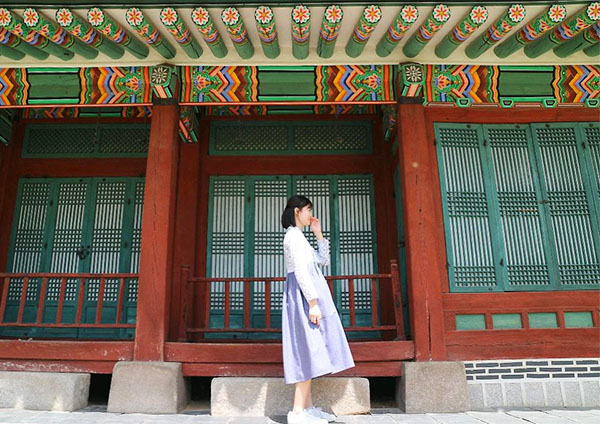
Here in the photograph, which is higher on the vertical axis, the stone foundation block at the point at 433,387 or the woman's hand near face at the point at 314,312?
the woman's hand near face at the point at 314,312

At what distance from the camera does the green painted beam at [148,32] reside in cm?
400

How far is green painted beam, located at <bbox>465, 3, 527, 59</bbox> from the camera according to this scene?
3.97 m

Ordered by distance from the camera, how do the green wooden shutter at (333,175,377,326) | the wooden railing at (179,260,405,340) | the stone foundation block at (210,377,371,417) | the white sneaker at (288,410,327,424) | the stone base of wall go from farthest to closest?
the green wooden shutter at (333,175,377,326)
the wooden railing at (179,260,405,340)
the stone base of wall
the stone foundation block at (210,377,371,417)
the white sneaker at (288,410,327,424)

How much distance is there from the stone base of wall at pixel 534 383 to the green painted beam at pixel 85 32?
4.69 m

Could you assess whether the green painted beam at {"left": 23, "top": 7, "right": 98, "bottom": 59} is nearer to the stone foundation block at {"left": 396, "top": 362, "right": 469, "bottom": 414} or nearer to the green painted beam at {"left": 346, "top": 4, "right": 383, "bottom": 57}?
the green painted beam at {"left": 346, "top": 4, "right": 383, "bottom": 57}

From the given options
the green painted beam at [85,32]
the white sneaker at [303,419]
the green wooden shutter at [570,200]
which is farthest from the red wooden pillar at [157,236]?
the green wooden shutter at [570,200]

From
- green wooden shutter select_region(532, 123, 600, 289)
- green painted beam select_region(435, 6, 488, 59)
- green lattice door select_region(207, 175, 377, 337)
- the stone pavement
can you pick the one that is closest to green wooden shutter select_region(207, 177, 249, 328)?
green lattice door select_region(207, 175, 377, 337)

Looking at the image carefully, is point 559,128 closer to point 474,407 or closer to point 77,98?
point 474,407

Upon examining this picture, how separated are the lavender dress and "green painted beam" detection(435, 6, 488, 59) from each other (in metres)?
2.52

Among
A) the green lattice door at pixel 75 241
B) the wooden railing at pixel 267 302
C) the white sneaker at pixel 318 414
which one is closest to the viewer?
A: the white sneaker at pixel 318 414

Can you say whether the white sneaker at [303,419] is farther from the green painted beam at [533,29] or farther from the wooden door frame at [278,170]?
the green painted beam at [533,29]

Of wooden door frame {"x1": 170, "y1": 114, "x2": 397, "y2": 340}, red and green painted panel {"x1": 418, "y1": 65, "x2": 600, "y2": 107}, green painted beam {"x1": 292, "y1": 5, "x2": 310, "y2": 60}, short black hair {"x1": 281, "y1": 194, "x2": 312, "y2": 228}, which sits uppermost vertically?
green painted beam {"x1": 292, "y1": 5, "x2": 310, "y2": 60}

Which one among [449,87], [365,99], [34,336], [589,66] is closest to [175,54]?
[365,99]

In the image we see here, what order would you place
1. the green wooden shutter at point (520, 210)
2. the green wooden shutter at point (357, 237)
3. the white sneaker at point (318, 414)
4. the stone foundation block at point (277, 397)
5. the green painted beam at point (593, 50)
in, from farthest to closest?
the green wooden shutter at point (357, 237)
the green painted beam at point (593, 50)
the green wooden shutter at point (520, 210)
the stone foundation block at point (277, 397)
the white sneaker at point (318, 414)
